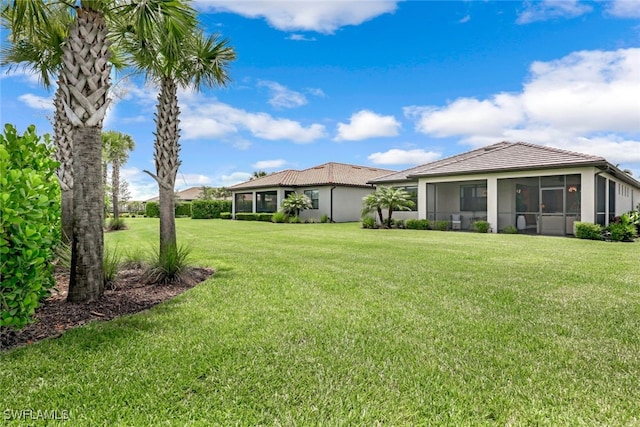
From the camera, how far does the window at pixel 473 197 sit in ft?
69.9

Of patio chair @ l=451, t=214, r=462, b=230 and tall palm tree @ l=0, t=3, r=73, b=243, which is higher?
tall palm tree @ l=0, t=3, r=73, b=243

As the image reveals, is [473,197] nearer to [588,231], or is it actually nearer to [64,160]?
[588,231]

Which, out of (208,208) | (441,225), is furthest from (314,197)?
(208,208)

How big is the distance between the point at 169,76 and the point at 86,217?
402 centimetres

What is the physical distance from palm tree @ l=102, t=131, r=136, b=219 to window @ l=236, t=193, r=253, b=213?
10.5 meters

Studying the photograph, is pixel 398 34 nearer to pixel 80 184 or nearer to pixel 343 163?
pixel 80 184

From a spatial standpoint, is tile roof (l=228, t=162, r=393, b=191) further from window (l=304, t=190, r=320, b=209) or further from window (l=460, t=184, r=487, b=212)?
window (l=460, t=184, r=487, b=212)

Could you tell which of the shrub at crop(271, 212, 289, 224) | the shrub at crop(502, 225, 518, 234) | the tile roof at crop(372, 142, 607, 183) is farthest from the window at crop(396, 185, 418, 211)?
the shrub at crop(271, 212, 289, 224)

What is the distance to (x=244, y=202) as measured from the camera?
113 feet

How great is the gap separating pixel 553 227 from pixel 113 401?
64.7 feet

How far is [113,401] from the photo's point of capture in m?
2.54

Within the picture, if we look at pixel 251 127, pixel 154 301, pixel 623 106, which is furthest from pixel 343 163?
pixel 154 301

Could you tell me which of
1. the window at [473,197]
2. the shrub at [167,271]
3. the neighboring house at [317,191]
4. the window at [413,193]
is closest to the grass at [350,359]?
the shrub at [167,271]

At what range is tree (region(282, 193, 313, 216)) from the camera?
27.2 meters
